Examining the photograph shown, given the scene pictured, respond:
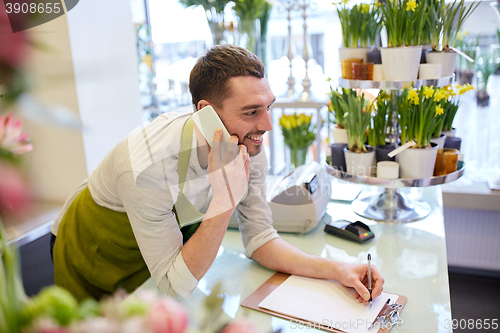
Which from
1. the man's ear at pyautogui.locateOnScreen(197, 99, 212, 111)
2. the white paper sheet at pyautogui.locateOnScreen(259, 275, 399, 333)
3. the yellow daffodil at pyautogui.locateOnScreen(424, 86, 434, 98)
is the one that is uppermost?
the man's ear at pyautogui.locateOnScreen(197, 99, 212, 111)

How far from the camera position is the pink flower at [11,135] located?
0.17m

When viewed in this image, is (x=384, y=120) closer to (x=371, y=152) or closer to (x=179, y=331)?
(x=371, y=152)

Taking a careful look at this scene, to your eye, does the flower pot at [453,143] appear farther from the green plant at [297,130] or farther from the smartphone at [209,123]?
the smartphone at [209,123]

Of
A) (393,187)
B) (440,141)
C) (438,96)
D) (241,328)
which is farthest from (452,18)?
(241,328)

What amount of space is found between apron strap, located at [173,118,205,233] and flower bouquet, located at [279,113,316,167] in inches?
36.0

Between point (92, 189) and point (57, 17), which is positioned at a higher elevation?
point (57, 17)

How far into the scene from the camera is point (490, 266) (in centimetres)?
232

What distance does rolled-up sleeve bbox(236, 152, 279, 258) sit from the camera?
4.15ft

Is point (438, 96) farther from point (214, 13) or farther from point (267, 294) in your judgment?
point (214, 13)

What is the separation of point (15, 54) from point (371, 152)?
1.42m

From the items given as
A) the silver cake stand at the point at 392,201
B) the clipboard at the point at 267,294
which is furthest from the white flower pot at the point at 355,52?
the clipboard at the point at 267,294

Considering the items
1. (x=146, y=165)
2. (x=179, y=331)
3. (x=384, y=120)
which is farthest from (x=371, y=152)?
(x=179, y=331)

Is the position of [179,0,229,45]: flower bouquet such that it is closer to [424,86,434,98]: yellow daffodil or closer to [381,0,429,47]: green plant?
[381,0,429,47]: green plant

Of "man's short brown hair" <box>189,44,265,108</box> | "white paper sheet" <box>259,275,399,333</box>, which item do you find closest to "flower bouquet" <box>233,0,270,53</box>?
"man's short brown hair" <box>189,44,265,108</box>
